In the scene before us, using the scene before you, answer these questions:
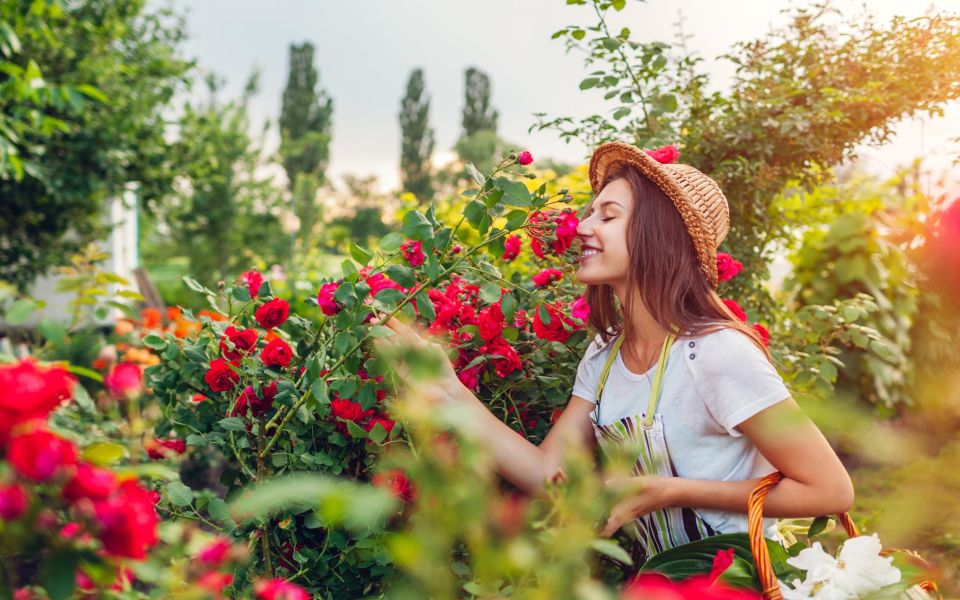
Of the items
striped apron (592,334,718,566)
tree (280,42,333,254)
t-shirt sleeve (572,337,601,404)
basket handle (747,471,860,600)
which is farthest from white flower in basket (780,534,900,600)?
tree (280,42,333,254)

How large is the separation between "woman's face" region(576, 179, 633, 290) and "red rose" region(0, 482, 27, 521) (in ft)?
4.11

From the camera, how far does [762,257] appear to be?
113 inches

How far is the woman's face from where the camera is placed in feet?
5.20

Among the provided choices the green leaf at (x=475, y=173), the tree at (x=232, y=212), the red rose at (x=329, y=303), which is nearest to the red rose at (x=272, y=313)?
the red rose at (x=329, y=303)

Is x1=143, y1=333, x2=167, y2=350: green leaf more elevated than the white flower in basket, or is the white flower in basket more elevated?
x1=143, y1=333, x2=167, y2=350: green leaf

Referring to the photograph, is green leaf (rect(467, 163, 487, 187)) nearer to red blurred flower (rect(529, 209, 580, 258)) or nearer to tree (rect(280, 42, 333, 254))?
red blurred flower (rect(529, 209, 580, 258))

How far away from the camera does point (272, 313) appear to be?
5.10 ft

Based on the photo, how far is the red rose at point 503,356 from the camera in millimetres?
1589

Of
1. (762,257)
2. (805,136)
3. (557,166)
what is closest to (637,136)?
(805,136)

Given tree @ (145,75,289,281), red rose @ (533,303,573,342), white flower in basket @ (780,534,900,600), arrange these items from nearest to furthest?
white flower in basket @ (780,534,900,600) → red rose @ (533,303,573,342) → tree @ (145,75,289,281)

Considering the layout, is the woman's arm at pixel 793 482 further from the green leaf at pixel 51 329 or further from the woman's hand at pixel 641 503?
the green leaf at pixel 51 329

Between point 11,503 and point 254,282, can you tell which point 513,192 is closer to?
point 254,282

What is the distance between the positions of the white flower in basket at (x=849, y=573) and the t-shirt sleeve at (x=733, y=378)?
0.35 m

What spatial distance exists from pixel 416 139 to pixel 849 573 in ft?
109
